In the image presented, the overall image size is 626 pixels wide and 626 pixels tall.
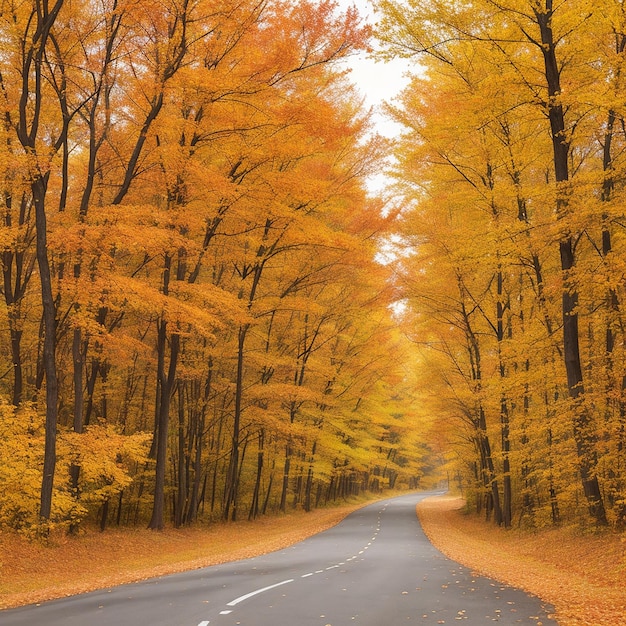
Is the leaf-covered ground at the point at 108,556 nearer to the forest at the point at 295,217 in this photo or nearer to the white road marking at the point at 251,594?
the forest at the point at 295,217

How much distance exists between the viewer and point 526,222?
14.6 m

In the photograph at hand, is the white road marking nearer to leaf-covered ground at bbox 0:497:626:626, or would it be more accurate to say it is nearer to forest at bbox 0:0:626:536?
leaf-covered ground at bbox 0:497:626:626

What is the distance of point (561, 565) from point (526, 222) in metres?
7.72

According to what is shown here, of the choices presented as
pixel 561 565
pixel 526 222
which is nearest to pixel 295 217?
pixel 526 222

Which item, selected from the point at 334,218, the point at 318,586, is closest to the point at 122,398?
the point at 334,218

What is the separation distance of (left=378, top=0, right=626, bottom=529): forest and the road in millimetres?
5016

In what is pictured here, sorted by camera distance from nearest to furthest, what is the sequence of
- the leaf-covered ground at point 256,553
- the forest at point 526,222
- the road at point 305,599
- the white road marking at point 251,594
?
1. the road at point 305,599
2. the white road marking at point 251,594
3. the leaf-covered ground at point 256,553
4. the forest at point 526,222

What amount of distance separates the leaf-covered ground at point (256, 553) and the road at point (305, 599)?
0.64 metres

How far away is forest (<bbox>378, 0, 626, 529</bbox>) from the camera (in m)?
12.3

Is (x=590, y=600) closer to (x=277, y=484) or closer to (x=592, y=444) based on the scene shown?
(x=592, y=444)

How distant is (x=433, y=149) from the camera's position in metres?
18.6

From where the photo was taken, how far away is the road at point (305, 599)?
24.4 ft

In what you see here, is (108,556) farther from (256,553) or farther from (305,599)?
(305,599)

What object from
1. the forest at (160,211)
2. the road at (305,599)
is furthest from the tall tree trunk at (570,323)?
the forest at (160,211)
